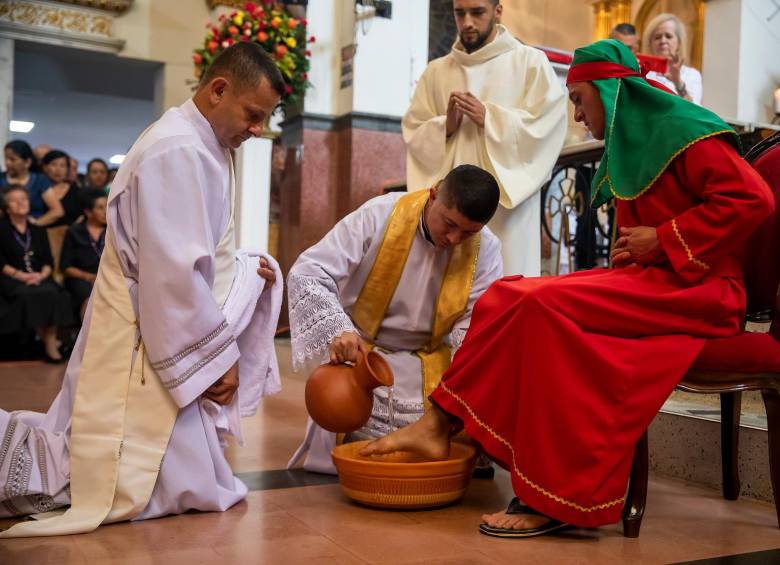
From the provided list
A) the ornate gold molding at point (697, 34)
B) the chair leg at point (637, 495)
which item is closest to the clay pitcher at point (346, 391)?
the chair leg at point (637, 495)

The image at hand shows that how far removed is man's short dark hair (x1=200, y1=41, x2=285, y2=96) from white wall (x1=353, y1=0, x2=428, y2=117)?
5.08 meters

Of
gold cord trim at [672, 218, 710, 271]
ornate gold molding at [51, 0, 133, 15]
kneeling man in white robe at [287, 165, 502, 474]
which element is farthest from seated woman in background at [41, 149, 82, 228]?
gold cord trim at [672, 218, 710, 271]

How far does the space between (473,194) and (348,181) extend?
4.91 m

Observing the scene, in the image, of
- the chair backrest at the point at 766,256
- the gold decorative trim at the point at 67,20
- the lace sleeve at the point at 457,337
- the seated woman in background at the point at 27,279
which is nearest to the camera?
the chair backrest at the point at 766,256

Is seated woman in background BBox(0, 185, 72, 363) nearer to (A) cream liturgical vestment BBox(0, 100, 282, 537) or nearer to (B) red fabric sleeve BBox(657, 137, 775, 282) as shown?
(A) cream liturgical vestment BBox(0, 100, 282, 537)

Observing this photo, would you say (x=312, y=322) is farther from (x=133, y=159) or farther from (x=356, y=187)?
(x=356, y=187)

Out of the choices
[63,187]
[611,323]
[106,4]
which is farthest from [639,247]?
[106,4]

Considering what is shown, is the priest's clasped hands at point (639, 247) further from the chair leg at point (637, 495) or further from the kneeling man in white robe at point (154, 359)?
the kneeling man in white robe at point (154, 359)

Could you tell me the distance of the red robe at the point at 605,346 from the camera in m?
2.80

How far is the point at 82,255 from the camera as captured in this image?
27.0 feet

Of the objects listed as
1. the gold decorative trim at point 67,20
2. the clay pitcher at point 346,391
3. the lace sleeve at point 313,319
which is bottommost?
the clay pitcher at point 346,391

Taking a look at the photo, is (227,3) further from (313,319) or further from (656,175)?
(656,175)

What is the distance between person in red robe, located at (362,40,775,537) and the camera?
2805 mm

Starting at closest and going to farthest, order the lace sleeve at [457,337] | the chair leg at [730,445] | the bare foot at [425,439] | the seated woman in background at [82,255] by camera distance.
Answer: the bare foot at [425,439]
the chair leg at [730,445]
the lace sleeve at [457,337]
the seated woman in background at [82,255]
